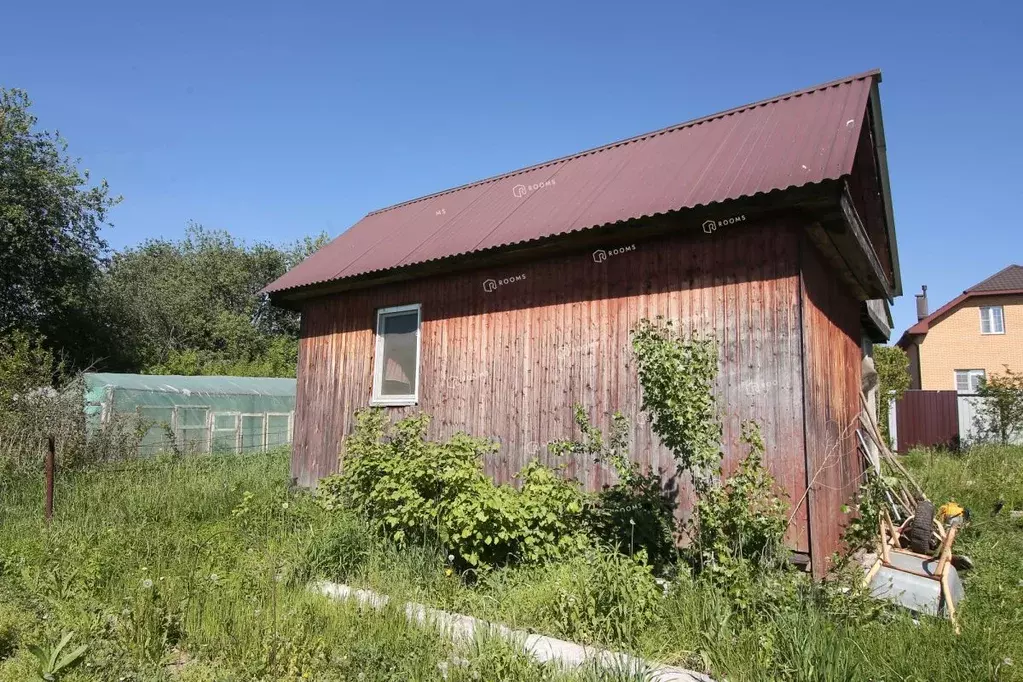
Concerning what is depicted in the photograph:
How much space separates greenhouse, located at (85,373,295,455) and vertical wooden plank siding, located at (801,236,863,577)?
15037 millimetres

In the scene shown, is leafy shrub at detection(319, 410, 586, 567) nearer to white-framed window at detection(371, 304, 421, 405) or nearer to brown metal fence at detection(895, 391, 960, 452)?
white-framed window at detection(371, 304, 421, 405)

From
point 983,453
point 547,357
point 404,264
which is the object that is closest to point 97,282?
point 404,264

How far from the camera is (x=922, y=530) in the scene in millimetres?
6660

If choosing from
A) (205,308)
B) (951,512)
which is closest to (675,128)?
(951,512)

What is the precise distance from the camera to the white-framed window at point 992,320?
95.0ft

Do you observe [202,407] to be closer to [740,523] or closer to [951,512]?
[740,523]

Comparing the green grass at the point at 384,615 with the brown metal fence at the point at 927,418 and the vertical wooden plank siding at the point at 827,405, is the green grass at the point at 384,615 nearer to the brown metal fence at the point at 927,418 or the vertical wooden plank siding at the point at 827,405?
the vertical wooden plank siding at the point at 827,405

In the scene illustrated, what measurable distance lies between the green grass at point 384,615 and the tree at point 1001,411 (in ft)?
44.5

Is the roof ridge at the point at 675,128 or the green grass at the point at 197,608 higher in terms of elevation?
the roof ridge at the point at 675,128

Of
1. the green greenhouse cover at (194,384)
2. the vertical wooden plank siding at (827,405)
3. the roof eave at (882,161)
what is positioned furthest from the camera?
the green greenhouse cover at (194,384)

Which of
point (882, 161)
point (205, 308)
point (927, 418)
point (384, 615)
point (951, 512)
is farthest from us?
point (205, 308)

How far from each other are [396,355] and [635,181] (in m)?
4.15

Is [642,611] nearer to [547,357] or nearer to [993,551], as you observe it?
[547,357]

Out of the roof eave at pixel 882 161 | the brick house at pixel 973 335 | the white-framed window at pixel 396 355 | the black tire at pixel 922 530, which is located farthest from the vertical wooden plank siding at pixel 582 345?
the brick house at pixel 973 335
